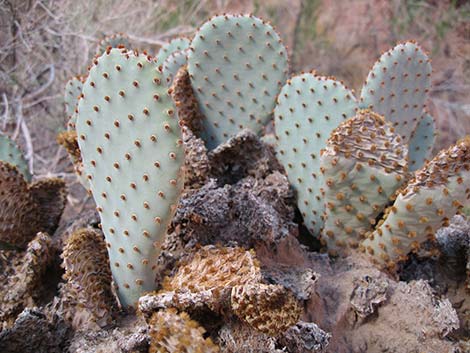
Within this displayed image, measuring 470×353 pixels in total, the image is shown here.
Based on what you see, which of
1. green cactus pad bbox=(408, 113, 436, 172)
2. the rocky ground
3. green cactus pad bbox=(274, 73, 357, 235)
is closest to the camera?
the rocky ground

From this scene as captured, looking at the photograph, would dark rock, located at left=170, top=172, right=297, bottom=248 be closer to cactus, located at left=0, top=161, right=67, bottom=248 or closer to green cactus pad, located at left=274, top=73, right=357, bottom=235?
green cactus pad, located at left=274, top=73, right=357, bottom=235

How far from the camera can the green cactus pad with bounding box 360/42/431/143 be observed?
2.06 meters

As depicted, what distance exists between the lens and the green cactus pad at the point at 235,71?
2.21m

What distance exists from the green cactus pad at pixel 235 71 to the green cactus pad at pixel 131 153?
0.85 meters

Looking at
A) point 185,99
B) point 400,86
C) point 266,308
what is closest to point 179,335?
point 266,308

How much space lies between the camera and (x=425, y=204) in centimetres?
159

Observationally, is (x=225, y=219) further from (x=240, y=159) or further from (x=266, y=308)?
(x=266, y=308)

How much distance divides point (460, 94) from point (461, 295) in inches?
182

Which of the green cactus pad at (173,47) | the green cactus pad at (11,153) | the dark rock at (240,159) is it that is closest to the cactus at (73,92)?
the green cactus pad at (11,153)

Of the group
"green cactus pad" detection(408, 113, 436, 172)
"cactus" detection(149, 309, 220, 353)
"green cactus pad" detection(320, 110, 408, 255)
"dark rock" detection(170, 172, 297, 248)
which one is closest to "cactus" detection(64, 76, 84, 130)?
"dark rock" detection(170, 172, 297, 248)

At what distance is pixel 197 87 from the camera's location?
2270 mm

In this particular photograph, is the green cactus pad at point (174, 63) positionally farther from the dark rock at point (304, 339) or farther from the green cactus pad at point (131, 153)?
the dark rock at point (304, 339)

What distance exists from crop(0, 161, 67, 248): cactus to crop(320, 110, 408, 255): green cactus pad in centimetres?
109

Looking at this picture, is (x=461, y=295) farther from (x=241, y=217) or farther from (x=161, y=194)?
(x=161, y=194)
